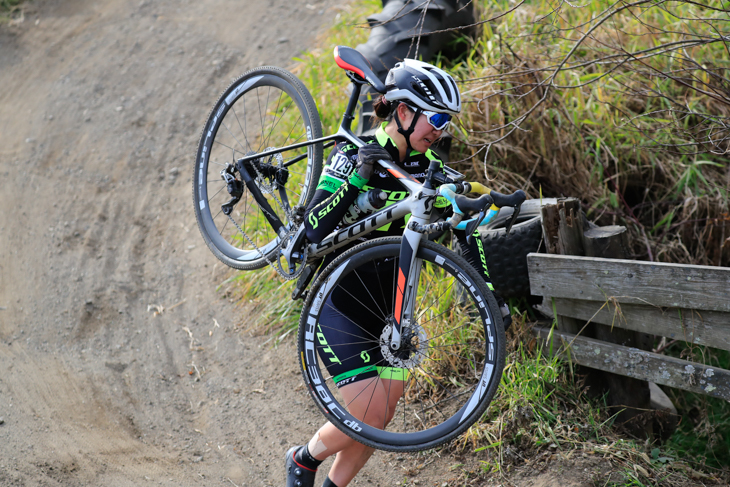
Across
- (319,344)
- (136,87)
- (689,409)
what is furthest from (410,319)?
(136,87)

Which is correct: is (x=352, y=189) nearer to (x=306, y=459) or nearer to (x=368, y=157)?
(x=368, y=157)

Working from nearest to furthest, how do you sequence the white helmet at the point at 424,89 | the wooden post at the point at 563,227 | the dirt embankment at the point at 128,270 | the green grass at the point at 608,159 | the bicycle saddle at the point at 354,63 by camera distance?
the white helmet at the point at 424,89 → the bicycle saddle at the point at 354,63 → the wooden post at the point at 563,227 → the dirt embankment at the point at 128,270 → the green grass at the point at 608,159

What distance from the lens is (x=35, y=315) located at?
5160 mm

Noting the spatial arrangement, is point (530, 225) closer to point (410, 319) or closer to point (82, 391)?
point (410, 319)

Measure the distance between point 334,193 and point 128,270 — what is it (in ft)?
12.5

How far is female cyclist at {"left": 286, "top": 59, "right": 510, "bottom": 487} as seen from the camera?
2.65 meters

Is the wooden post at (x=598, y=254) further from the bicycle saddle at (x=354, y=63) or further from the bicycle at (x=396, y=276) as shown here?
the bicycle saddle at (x=354, y=63)

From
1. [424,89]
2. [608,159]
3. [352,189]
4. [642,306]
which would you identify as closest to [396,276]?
[352,189]

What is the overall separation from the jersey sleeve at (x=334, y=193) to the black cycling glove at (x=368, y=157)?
43 millimetres

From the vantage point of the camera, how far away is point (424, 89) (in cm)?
262

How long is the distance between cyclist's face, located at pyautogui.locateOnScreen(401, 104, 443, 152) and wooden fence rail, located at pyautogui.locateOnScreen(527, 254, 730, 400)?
122 centimetres

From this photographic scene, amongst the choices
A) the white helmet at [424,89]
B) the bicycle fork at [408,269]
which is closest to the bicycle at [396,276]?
the bicycle fork at [408,269]

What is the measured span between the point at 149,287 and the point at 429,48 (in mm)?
3600

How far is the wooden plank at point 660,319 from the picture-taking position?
9.98 ft
